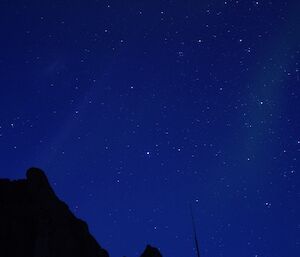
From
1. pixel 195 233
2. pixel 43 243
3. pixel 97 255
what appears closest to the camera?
pixel 43 243

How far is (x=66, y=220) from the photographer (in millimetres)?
30812

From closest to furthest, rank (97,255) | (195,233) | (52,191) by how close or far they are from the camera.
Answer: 1. (52,191)
2. (97,255)
3. (195,233)

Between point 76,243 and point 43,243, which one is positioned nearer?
point 43,243

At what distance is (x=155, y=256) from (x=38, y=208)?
10.00m

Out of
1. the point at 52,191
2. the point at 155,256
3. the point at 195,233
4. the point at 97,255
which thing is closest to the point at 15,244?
the point at 52,191

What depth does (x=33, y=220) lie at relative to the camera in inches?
1118

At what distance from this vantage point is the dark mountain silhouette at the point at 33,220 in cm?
2764

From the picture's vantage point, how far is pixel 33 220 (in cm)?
2839

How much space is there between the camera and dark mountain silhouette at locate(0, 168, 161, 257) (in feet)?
90.7

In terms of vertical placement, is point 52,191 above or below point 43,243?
above

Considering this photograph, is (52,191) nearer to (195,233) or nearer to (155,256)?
(155,256)

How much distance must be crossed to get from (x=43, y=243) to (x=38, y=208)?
232 cm

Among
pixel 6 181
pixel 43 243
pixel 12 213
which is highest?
pixel 6 181

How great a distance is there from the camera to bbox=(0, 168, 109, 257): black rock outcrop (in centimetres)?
2764
